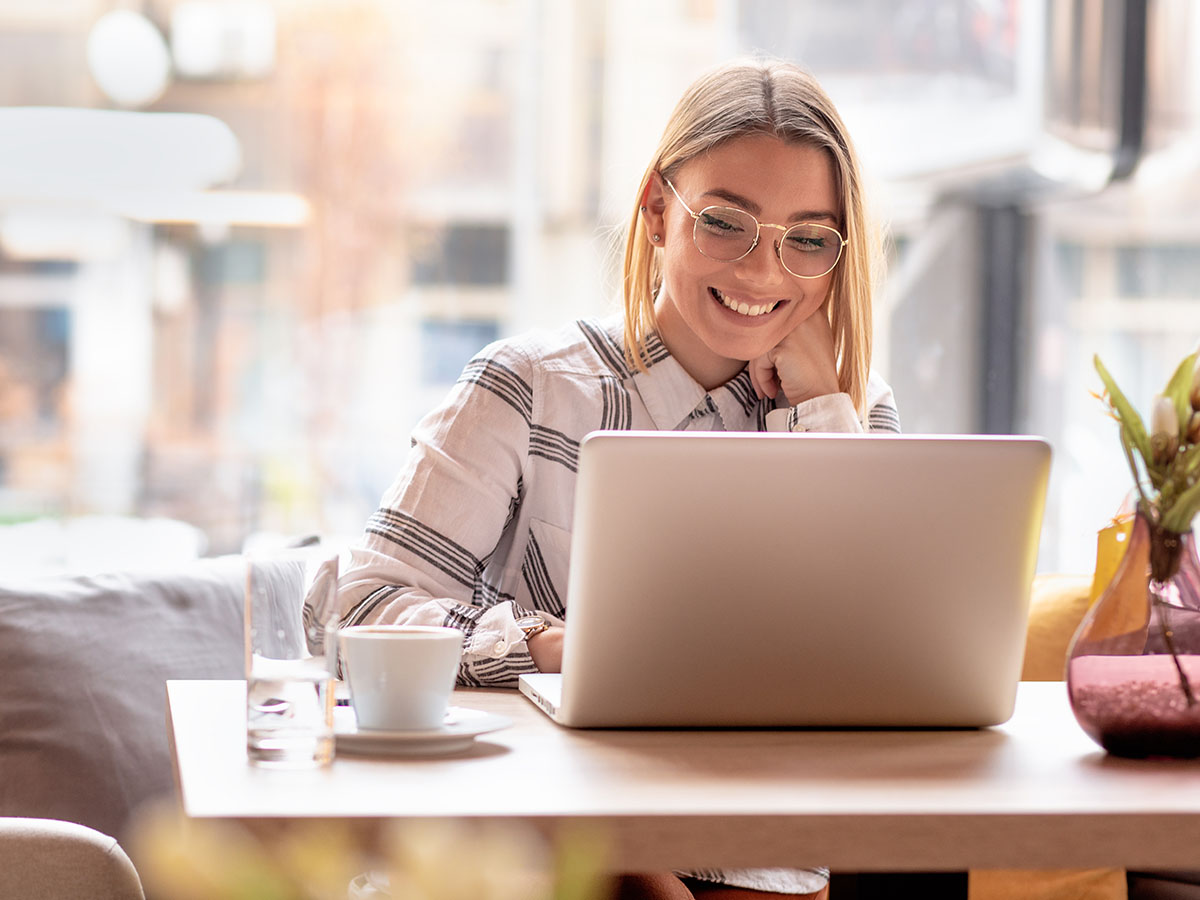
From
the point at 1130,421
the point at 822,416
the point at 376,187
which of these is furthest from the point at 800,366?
the point at 376,187

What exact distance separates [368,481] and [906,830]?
2947mm

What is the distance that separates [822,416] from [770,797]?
2.60ft

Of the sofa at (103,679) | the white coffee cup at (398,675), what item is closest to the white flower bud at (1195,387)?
the white coffee cup at (398,675)

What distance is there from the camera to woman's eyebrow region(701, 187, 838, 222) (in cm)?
154

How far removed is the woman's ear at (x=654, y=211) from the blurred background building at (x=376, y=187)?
1.82 m

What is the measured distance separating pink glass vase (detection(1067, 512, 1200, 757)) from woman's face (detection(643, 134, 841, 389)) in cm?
66

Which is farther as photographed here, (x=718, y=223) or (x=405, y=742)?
(x=718, y=223)

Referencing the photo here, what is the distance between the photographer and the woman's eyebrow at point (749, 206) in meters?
1.54

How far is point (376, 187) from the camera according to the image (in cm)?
355

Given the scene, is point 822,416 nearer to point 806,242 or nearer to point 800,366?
point 800,366

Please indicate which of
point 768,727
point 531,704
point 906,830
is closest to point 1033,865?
point 906,830

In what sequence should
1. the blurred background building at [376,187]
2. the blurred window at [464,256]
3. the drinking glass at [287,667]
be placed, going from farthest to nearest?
the blurred window at [464,256], the blurred background building at [376,187], the drinking glass at [287,667]

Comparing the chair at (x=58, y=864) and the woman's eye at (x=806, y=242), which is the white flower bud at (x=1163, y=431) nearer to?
the woman's eye at (x=806, y=242)

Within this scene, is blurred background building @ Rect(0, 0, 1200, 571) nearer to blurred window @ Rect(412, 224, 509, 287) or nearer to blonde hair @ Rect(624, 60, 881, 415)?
blurred window @ Rect(412, 224, 509, 287)
